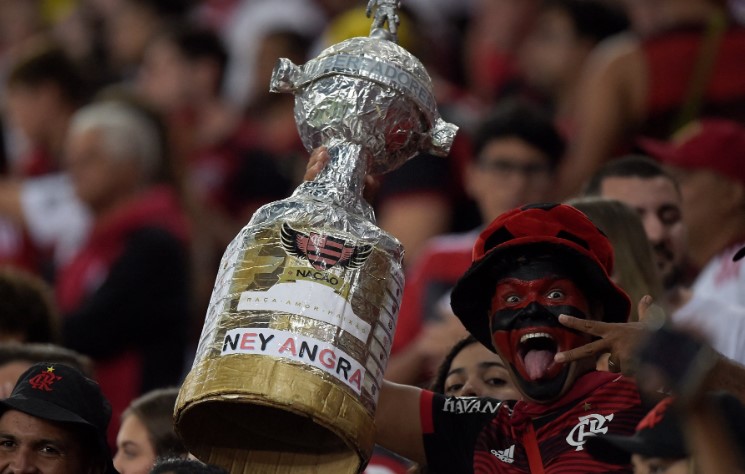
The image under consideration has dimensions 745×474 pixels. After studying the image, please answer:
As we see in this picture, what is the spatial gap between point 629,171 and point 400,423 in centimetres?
154

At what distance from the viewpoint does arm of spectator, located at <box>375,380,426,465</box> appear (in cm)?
380

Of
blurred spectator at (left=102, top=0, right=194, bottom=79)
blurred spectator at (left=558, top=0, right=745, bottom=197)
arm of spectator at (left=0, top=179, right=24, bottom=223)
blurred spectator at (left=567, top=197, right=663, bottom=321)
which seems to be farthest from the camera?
blurred spectator at (left=102, top=0, right=194, bottom=79)

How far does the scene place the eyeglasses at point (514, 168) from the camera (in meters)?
5.77

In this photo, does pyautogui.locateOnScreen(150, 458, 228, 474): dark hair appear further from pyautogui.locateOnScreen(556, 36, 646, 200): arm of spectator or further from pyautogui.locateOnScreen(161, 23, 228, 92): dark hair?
pyautogui.locateOnScreen(161, 23, 228, 92): dark hair

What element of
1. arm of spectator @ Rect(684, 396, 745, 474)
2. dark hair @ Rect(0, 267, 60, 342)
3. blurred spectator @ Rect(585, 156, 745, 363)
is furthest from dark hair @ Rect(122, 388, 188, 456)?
arm of spectator @ Rect(684, 396, 745, 474)

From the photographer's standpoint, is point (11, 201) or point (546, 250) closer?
point (546, 250)

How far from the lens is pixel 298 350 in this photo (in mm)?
3346

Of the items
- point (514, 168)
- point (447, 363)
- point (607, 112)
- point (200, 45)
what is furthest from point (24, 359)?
point (200, 45)

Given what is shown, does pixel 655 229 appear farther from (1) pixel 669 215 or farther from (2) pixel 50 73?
(2) pixel 50 73

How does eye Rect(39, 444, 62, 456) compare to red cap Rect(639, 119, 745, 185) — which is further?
red cap Rect(639, 119, 745, 185)

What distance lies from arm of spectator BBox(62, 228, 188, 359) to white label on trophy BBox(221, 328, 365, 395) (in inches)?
111

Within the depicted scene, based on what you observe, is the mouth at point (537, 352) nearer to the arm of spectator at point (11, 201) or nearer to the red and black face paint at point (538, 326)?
the red and black face paint at point (538, 326)

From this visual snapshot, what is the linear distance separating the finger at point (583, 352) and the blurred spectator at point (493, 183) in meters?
2.22

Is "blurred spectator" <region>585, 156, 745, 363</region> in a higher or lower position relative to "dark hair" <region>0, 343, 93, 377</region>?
higher
